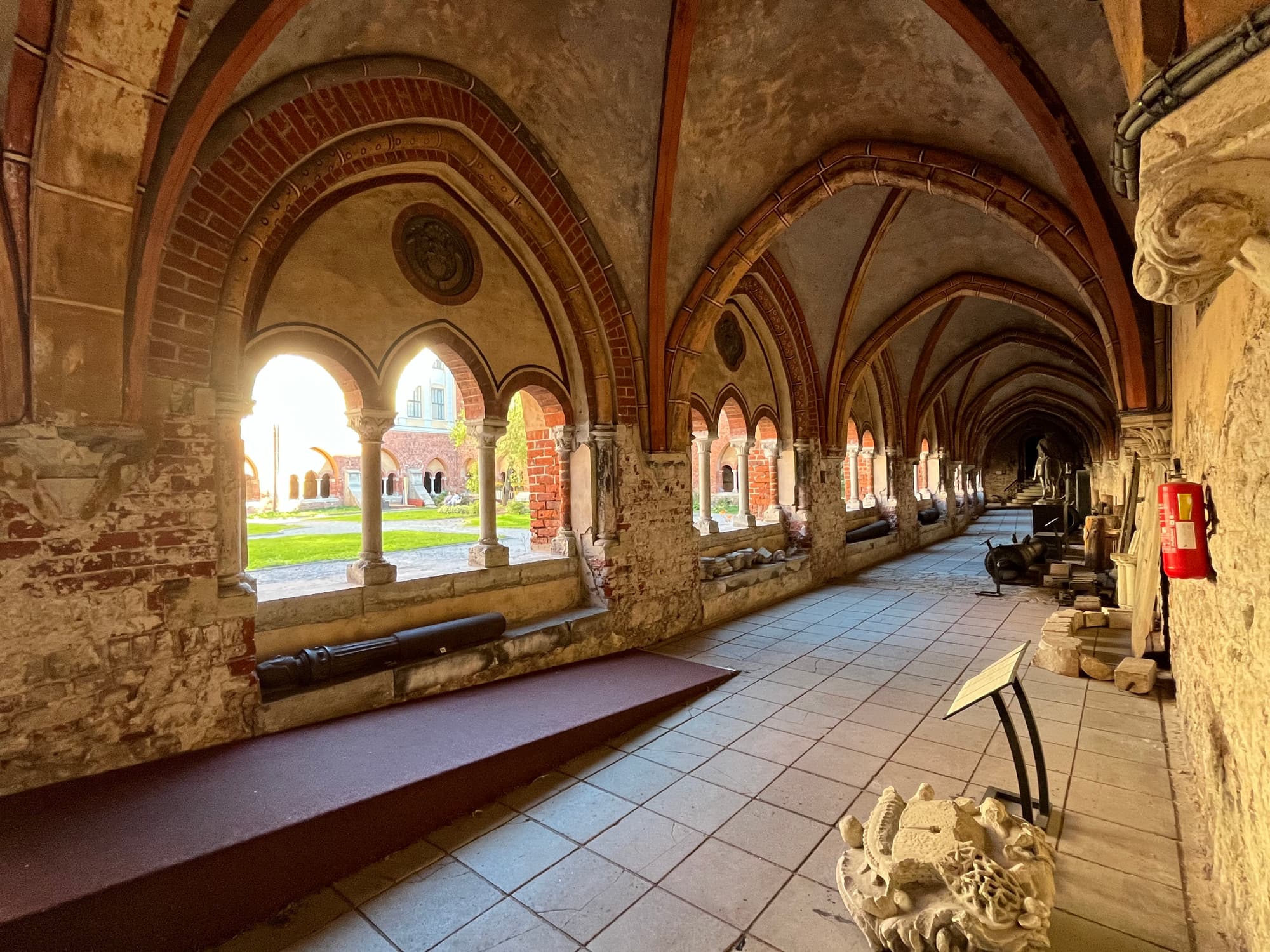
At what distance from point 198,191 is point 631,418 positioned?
3.71 metres

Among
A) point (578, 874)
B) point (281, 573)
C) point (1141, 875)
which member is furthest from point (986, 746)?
point (281, 573)

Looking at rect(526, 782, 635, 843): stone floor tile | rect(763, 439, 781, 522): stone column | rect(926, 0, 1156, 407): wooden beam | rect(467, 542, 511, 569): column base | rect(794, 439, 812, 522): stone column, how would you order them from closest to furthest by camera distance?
rect(526, 782, 635, 843): stone floor tile → rect(926, 0, 1156, 407): wooden beam → rect(467, 542, 511, 569): column base → rect(794, 439, 812, 522): stone column → rect(763, 439, 781, 522): stone column

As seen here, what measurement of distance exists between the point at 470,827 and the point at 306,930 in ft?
2.66

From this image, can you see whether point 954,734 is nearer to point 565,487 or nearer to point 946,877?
point 946,877

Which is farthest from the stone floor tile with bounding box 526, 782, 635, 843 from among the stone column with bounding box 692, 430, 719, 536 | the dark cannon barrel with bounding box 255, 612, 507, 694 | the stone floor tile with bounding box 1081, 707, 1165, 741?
the stone column with bounding box 692, 430, 719, 536

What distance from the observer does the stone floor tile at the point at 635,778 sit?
3.24 metres

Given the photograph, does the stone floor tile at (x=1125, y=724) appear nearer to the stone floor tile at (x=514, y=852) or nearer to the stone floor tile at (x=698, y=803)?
the stone floor tile at (x=698, y=803)

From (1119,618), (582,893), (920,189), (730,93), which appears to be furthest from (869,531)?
(582,893)

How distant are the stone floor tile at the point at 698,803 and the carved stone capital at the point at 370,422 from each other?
10.2ft

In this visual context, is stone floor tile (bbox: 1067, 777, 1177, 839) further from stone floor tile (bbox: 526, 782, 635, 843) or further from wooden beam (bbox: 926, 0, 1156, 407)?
wooden beam (bbox: 926, 0, 1156, 407)

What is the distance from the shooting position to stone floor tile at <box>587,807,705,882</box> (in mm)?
2623

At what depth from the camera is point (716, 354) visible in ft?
27.0

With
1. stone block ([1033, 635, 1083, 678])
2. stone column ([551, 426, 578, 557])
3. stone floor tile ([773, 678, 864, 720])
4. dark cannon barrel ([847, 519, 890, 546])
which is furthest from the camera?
dark cannon barrel ([847, 519, 890, 546])

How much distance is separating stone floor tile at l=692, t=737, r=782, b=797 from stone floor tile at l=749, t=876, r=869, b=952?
0.74 metres
